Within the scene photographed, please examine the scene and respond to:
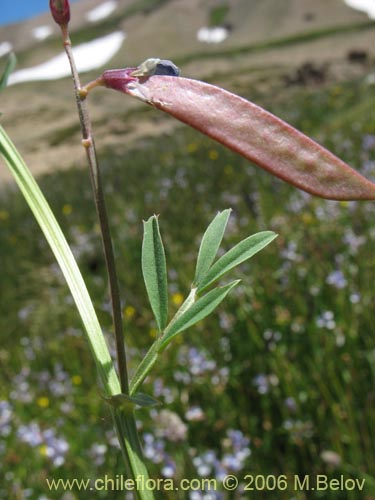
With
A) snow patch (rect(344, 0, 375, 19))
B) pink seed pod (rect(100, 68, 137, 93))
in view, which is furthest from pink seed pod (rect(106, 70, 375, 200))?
snow patch (rect(344, 0, 375, 19))

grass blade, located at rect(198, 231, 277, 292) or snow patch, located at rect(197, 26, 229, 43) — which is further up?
grass blade, located at rect(198, 231, 277, 292)

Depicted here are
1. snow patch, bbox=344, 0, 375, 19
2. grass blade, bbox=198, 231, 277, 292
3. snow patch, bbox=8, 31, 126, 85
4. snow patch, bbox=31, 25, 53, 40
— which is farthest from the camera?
snow patch, bbox=31, 25, 53, 40

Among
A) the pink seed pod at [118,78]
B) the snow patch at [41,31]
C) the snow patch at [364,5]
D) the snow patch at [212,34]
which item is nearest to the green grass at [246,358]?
the pink seed pod at [118,78]

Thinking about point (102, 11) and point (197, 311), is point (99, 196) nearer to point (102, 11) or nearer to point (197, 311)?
point (197, 311)

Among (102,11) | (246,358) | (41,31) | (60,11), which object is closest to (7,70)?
(60,11)

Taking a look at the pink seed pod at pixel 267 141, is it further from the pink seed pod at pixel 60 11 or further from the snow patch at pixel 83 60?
the snow patch at pixel 83 60

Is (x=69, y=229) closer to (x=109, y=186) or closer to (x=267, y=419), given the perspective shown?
(x=109, y=186)

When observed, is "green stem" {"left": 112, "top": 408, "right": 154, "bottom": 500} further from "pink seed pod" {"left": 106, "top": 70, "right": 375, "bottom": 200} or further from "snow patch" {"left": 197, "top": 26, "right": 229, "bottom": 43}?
"snow patch" {"left": 197, "top": 26, "right": 229, "bottom": 43}
